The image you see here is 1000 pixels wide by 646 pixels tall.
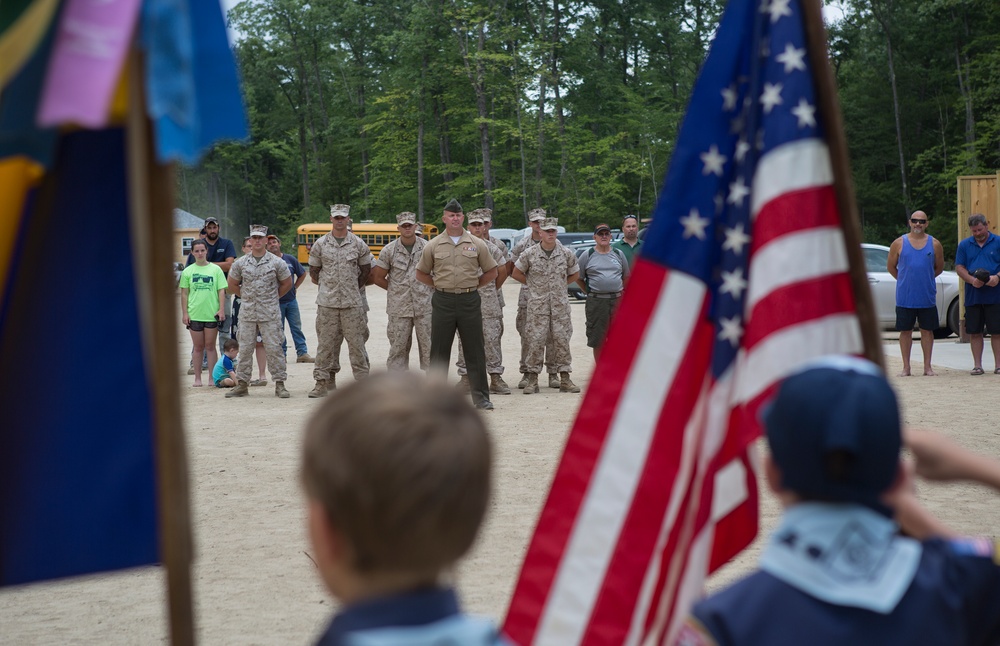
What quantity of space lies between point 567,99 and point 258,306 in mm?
46544

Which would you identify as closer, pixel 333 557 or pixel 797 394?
pixel 333 557

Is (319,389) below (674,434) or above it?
below

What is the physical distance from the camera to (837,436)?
169 centimetres

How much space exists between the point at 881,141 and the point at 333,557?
5516cm

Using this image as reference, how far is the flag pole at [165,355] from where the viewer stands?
2.21 meters

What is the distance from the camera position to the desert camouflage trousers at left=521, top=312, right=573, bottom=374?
14.3 meters

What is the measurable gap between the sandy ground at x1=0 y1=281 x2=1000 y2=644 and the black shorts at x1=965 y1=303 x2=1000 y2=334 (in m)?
1.05

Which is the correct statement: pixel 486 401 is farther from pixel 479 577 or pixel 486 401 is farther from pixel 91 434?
pixel 91 434

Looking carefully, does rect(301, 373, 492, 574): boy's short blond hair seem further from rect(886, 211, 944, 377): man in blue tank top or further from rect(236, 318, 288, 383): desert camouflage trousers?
rect(886, 211, 944, 377): man in blue tank top

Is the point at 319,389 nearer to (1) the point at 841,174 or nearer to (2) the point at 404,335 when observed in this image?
(2) the point at 404,335

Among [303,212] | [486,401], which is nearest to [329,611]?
[486,401]

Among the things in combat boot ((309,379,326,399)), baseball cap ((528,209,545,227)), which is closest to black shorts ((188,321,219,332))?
combat boot ((309,379,326,399))

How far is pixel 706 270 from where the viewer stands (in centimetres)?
302

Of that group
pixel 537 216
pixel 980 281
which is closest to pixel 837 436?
pixel 980 281
